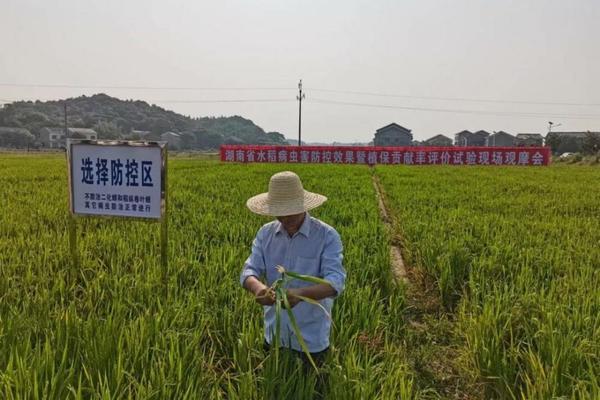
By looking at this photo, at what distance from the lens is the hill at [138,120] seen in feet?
300

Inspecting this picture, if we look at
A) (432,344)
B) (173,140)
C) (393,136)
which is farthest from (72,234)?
(173,140)

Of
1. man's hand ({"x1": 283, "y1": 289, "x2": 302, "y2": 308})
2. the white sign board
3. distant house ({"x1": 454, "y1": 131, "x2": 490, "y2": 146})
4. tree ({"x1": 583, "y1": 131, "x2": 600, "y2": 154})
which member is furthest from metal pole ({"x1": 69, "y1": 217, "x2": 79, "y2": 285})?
distant house ({"x1": 454, "y1": 131, "x2": 490, "y2": 146})

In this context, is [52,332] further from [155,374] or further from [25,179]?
→ [25,179]

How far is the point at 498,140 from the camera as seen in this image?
70.9 m

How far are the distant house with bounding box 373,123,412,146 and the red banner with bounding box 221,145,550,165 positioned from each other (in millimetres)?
32787

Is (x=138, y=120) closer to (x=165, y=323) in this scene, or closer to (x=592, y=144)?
(x=592, y=144)

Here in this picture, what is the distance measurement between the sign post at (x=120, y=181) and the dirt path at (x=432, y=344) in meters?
1.75

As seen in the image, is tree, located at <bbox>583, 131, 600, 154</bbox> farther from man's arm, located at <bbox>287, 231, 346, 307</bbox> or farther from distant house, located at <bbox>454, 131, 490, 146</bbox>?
→ man's arm, located at <bbox>287, 231, 346, 307</bbox>

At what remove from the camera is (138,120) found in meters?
118

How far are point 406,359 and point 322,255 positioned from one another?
1158 mm

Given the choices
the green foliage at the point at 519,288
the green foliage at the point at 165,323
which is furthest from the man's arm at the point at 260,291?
the green foliage at the point at 519,288

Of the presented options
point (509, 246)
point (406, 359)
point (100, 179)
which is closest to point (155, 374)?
point (406, 359)

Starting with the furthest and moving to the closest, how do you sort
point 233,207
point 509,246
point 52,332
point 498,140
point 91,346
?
1. point 498,140
2. point 233,207
3. point 509,246
4. point 52,332
5. point 91,346

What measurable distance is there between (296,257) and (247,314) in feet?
2.73
